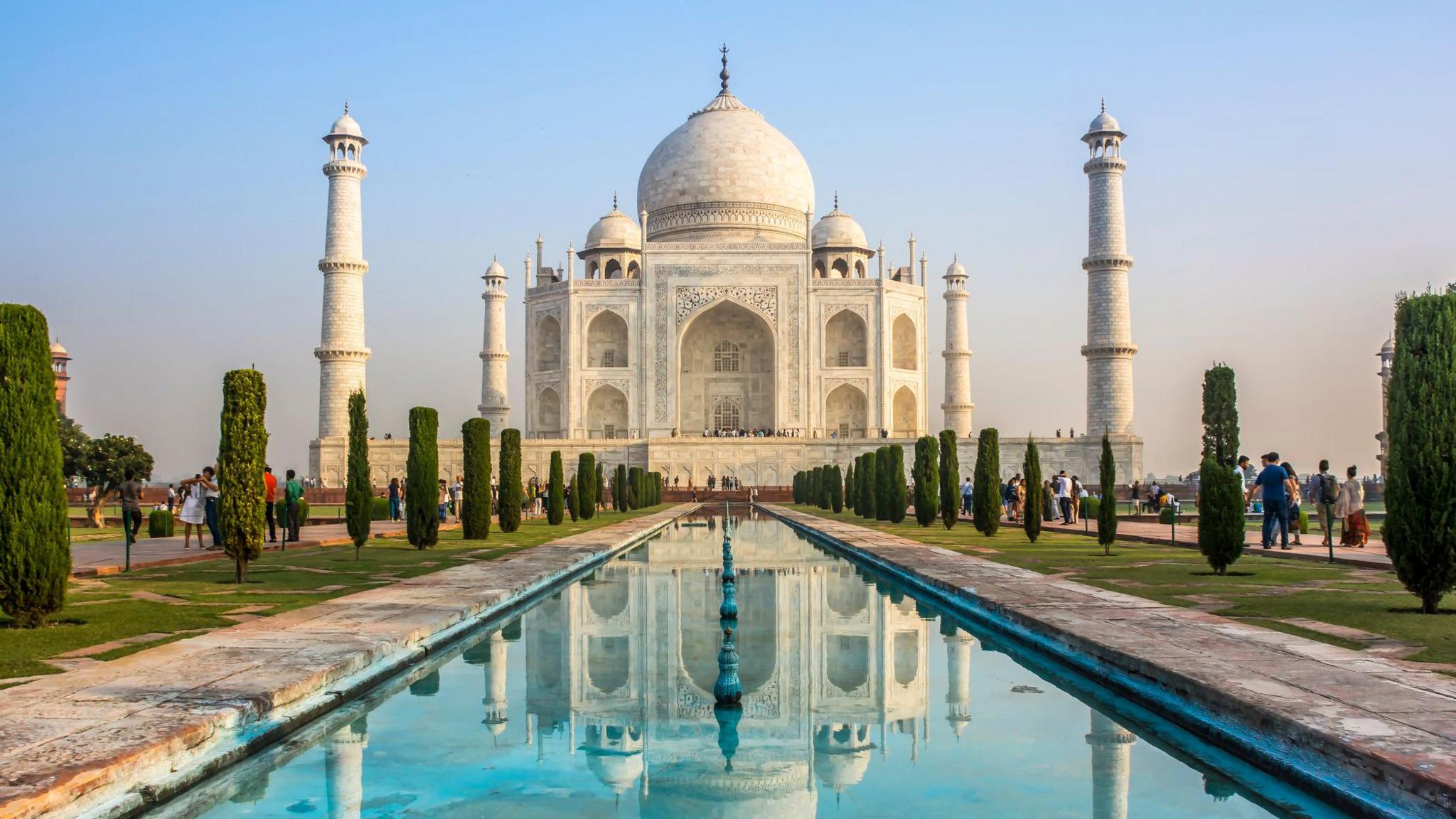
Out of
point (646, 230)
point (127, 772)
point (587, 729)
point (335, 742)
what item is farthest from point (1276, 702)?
point (646, 230)

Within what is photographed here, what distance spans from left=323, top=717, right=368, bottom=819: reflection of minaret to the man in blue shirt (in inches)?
341

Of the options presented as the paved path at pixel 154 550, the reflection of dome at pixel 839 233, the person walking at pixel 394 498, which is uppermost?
the reflection of dome at pixel 839 233

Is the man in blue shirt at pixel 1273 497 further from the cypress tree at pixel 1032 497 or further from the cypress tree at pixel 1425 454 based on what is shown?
the cypress tree at pixel 1425 454

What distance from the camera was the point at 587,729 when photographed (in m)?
3.77

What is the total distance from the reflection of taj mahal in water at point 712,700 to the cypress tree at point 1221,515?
2.27 m

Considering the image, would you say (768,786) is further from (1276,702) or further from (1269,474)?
(1269,474)

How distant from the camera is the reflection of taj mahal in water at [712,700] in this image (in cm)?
318

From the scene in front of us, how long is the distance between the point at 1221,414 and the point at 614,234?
24.4 meters

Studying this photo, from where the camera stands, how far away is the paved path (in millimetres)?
8617

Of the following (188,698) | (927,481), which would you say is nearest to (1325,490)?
(927,481)

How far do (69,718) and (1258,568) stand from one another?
7803mm

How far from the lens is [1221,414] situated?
48.8 feet

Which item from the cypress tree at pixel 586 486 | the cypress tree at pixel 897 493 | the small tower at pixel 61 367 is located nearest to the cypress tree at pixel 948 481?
the cypress tree at pixel 897 493

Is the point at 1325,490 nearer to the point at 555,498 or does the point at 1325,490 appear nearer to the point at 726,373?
the point at 555,498
